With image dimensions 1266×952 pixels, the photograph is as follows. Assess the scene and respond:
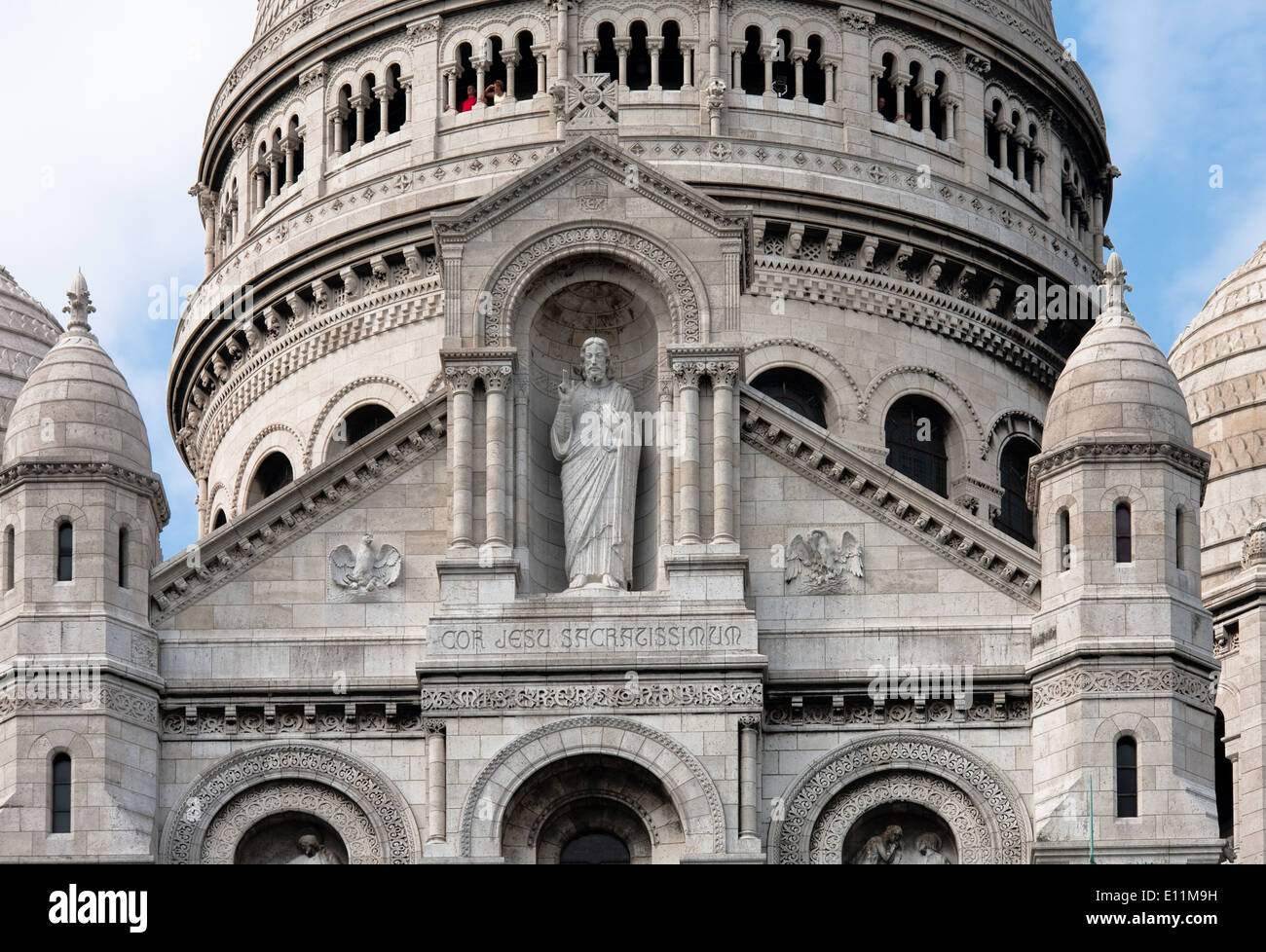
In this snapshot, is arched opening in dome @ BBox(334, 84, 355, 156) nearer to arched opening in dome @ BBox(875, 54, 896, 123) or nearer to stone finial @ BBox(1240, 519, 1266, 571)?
arched opening in dome @ BBox(875, 54, 896, 123)

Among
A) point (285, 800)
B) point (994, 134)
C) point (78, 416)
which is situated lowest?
point (285, 800)

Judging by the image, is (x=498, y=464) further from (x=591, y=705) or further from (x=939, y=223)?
(x=939, y=223)

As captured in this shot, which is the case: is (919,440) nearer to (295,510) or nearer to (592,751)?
(295,510)

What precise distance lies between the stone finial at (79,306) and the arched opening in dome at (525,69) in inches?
675

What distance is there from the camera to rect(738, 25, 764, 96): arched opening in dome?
80812 mm

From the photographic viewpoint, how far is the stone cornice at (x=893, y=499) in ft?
208

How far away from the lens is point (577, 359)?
217 ft

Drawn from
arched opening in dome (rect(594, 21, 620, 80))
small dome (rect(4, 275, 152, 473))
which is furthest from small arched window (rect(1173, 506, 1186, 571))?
arched opening in dome (rect(594, 21, 620, 80))

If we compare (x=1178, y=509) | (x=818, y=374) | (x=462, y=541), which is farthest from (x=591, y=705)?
(x=818, y=374)

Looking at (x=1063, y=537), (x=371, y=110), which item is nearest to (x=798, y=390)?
(x=371, y=110)

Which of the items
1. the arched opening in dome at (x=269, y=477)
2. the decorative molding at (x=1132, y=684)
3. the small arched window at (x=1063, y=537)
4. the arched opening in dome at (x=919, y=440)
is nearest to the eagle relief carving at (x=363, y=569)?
the small arched window at (x=1063, y=537)

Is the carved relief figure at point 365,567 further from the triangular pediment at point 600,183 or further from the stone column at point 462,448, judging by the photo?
the triangular pediment at point 600,183

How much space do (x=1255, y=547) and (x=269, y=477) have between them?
18.8 metres
